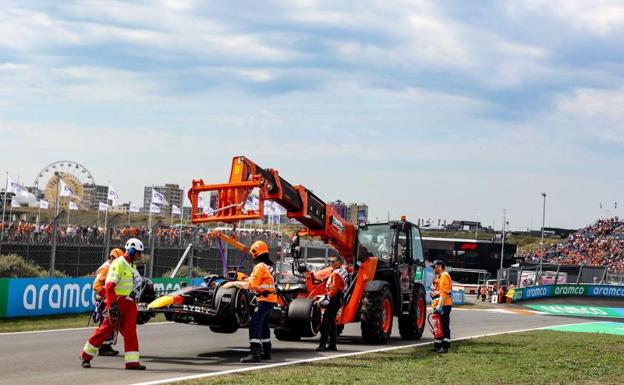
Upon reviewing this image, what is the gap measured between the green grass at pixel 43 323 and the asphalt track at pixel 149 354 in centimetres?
91

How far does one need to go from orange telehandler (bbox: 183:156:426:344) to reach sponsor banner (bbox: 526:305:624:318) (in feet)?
70.3

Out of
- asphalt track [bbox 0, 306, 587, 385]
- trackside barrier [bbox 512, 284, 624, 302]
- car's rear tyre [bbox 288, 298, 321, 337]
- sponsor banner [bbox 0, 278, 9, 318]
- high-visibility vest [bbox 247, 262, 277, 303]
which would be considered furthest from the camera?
trackside barrier [bbox 512, 284, 624, 302]

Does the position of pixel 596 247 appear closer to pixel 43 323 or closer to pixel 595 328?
pixel 595 328

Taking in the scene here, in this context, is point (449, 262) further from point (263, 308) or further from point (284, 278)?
point (263, 308)

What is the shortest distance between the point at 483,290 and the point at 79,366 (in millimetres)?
39283

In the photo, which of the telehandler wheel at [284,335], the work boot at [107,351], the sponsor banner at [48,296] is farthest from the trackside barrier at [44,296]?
the work boot at [107,351]

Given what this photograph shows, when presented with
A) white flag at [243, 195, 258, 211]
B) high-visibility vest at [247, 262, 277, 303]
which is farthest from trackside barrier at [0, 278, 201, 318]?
high-visibility vest at [247, 262, 277, 303]

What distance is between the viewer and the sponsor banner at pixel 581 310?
132 feet

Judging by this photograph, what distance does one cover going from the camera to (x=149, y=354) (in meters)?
15.2

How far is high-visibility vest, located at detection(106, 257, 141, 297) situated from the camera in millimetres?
12578

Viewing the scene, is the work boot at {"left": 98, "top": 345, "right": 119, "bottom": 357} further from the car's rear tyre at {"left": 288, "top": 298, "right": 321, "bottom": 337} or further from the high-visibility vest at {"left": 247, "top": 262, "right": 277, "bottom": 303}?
the car's rear tyre at {"left": 288, "top": 298, "right": 321, "bottom": 337}

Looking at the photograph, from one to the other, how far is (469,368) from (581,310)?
30061mm

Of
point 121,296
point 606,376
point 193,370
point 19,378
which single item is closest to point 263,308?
point 193,370

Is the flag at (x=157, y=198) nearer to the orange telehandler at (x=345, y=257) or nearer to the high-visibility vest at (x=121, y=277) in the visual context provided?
the orange telehandler at (x=345, y=257)
